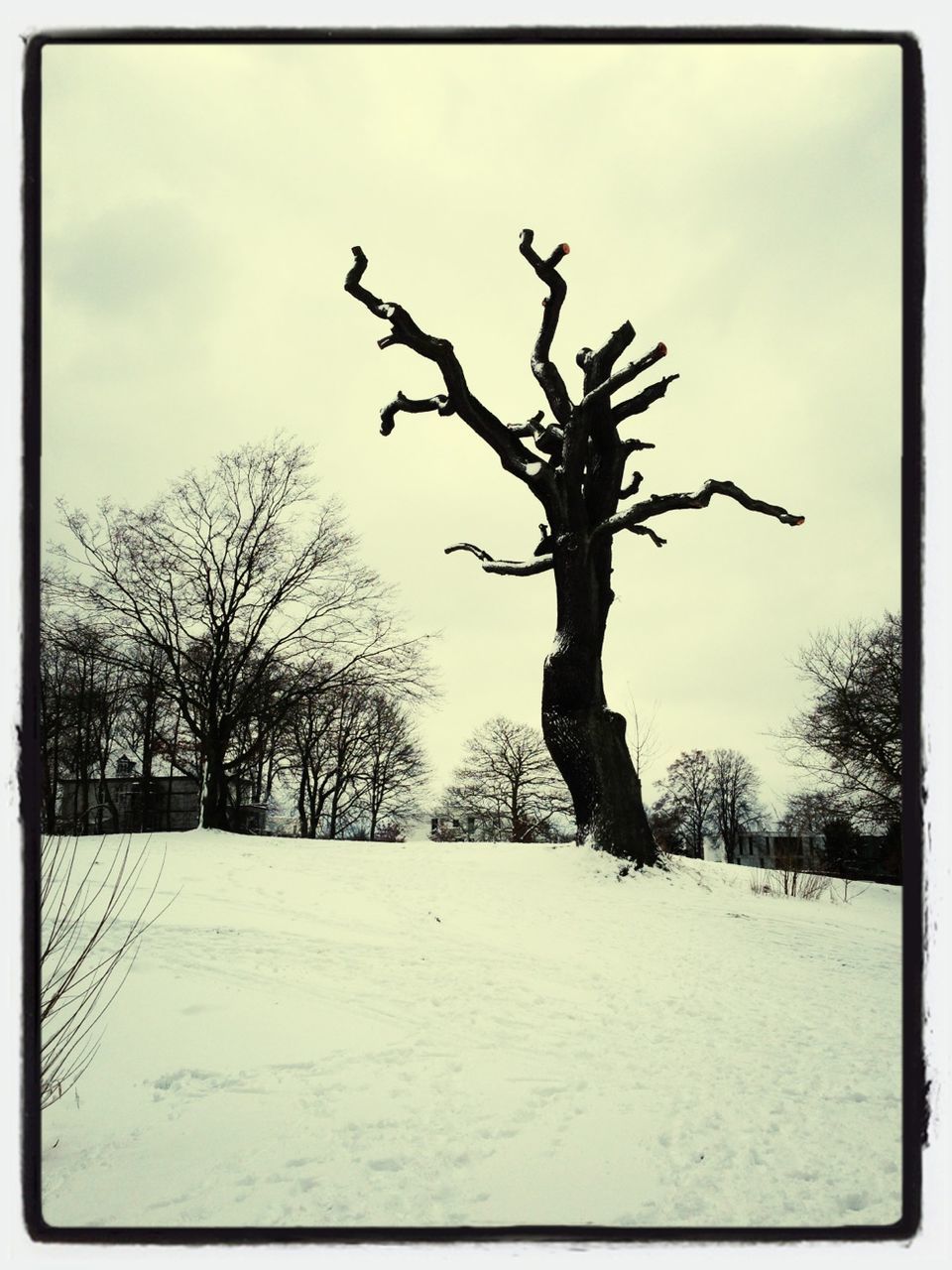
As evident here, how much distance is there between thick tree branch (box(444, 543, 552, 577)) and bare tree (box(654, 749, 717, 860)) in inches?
852

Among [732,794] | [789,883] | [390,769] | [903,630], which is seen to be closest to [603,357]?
Answer: [789,883]

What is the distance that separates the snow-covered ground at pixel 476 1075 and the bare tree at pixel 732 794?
24097 mm

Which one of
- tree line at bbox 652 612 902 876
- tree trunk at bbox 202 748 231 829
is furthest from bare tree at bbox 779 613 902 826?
tree trunk at bbox 202 748 231 829

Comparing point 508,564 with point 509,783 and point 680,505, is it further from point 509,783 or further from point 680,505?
point 509,783

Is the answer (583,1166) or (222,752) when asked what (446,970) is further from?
(222,752)

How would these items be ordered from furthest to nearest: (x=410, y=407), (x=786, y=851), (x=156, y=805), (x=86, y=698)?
(x=156, y=805) < (x=786, y=851) < (x=86, y=698) < (x=410, y=407)

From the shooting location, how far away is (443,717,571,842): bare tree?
2717cm

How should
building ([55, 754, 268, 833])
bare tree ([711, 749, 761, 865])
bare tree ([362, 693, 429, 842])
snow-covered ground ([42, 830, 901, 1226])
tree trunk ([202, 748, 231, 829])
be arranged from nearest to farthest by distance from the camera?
snow-covered ground ([42, 830, 901, 1226]) → tree trunk ([202, 748, 231, 829]) → building ([55, 754, 268, 833]) → bare tree ([362, 693, 429, 842]) → bare tree ([711, 749, 761, 865])

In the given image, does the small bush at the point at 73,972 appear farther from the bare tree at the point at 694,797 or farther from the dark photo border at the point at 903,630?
the bare tree at the point at 694,797

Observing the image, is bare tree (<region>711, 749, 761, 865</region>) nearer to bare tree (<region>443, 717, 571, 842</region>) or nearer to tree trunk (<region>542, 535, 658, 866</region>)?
bare tree (<region>443, 717, 571, 842</region>)

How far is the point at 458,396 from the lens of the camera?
29.2 feet

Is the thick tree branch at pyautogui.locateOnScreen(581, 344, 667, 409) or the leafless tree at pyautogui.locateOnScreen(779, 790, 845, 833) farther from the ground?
the thick tree branch at pyautogui.locateOnScreen(581, 344, 667, 409)

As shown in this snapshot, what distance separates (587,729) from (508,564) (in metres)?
2.18

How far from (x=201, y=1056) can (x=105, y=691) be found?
9844 millimetres
